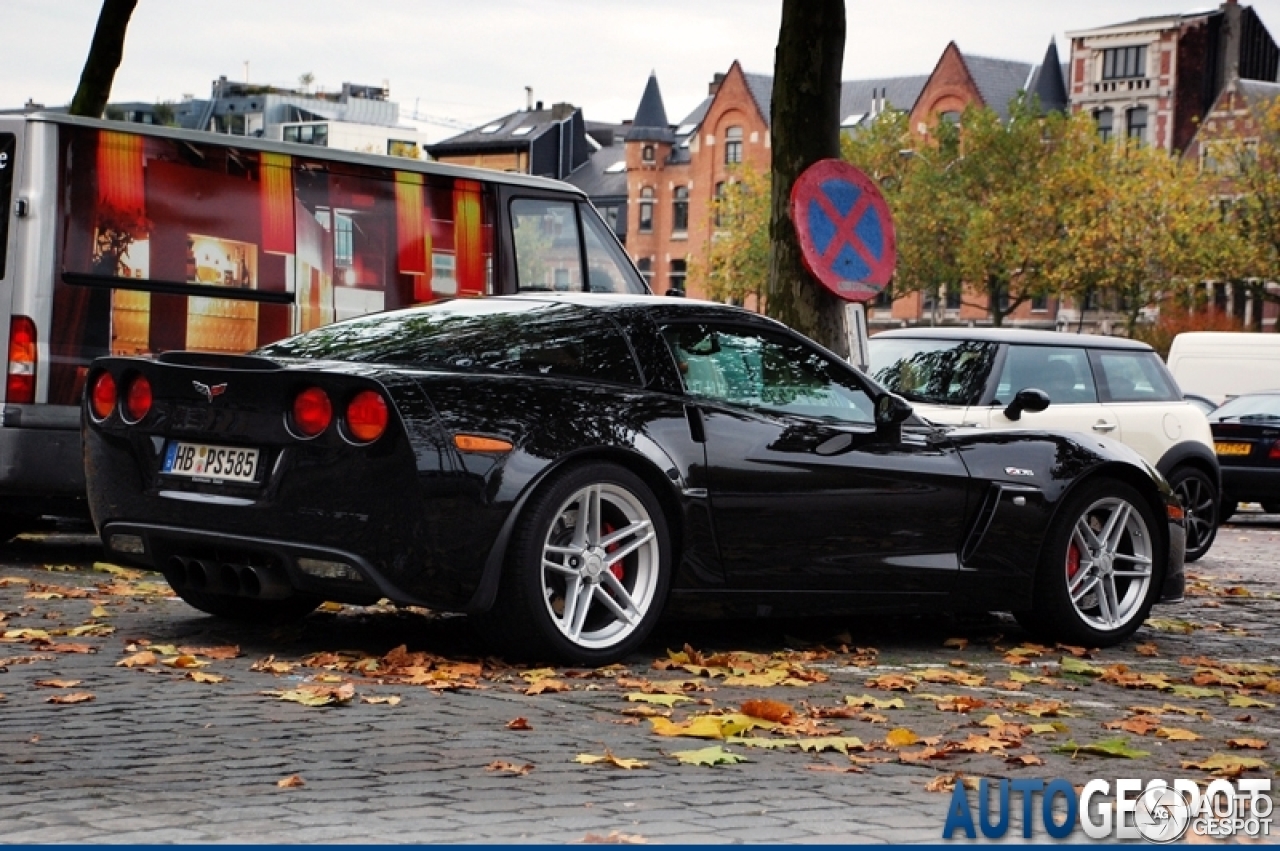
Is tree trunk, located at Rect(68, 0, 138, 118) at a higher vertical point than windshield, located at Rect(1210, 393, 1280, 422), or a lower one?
higher

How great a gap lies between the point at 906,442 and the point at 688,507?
1.21 meters

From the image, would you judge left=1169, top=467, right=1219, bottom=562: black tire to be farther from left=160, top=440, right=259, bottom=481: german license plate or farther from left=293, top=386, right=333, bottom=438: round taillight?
left=293, top=386, right=333, bottom=438: round taillight

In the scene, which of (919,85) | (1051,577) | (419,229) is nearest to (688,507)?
(1051,577)

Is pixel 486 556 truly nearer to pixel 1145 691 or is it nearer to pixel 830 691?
pixel 830 691

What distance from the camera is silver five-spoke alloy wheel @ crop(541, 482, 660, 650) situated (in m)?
7.70

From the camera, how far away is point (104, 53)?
21984mm

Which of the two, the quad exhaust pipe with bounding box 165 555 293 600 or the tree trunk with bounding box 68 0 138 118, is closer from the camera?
the quad exhaust pipe with bounding box 165 555 293 600

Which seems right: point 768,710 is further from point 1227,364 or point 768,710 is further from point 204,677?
point 1227,364

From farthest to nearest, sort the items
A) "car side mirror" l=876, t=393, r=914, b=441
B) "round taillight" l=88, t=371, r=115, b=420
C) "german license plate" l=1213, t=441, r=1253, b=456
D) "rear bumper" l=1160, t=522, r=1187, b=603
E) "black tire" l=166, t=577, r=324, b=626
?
1. "german license plate" l=1213, t=441, r=1253, b=456
2. "rear bumper" l=1160, t=522, r=1187, b=603
3. "black tire" l=166, t=577, r=324, b=626
4. "car side mirror" l=876, t=393, r=914, b=441
5. "round taillight" l=88, t=371, r=115, b=420

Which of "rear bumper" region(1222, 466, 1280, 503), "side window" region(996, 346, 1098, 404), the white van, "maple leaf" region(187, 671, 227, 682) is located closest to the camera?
"maple leaf" region(187, 671, 227, 682)

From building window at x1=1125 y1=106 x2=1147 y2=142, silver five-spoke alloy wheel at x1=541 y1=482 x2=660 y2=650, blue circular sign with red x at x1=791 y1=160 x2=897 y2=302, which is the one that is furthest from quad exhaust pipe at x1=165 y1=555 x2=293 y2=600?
building window at x1=1125 y1=106 x2=1147 y2=142

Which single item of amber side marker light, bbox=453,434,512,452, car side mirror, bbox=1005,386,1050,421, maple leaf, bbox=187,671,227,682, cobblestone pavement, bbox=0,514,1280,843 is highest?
car side mirror, bbox=1005,386,1050,421

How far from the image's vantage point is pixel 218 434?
7797 millimetres

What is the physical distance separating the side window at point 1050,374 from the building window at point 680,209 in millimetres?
95814
